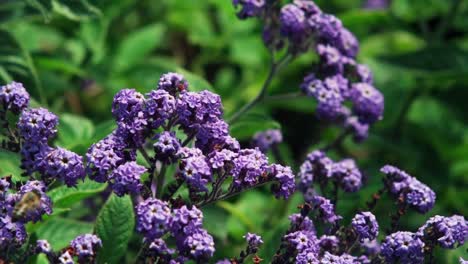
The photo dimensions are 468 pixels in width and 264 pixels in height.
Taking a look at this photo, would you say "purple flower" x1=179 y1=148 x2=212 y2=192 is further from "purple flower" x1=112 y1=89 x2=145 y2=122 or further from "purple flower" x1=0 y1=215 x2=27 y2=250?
"purple flower" x1=0 y1=215 x2=27 y2=250

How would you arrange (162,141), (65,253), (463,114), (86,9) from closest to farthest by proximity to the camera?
1. (65,253)
2. (162,141)
3. (86,9)
4. (463,114)

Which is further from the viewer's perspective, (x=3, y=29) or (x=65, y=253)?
(x=3, y=29)

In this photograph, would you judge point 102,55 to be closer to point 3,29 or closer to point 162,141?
point 3,29

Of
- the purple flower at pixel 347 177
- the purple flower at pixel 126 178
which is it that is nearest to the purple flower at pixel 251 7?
the purple flower at pixel 347 177

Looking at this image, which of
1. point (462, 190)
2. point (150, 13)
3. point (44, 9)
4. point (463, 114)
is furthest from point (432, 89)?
point (44, 9)

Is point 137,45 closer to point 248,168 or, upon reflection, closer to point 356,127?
point 356,127

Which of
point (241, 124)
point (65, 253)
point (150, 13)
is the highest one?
point (150, 13)

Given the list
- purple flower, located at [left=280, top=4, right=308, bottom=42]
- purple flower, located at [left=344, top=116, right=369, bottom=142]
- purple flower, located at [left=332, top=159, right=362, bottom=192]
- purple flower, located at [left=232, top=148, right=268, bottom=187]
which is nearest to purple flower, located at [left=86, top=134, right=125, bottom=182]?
purple flower, located at [left=232, top=148, right=268, bottom=187]
